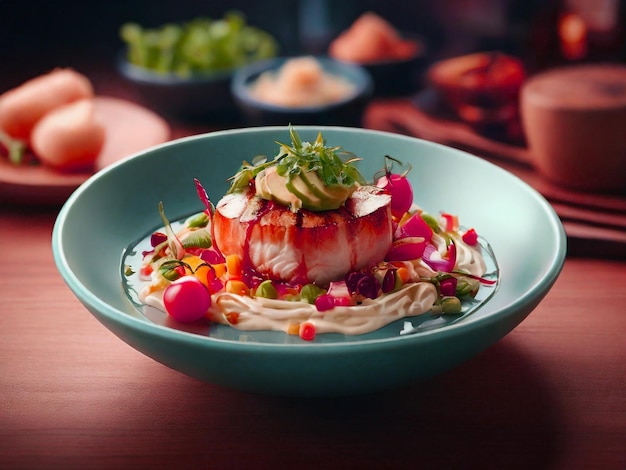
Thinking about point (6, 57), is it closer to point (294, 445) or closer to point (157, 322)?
point (157, 322)

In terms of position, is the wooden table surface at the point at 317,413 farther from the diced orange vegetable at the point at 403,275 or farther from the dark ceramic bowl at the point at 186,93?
the dark ceramic bowl at the point at 186,93

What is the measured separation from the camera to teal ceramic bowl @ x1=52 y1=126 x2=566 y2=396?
3.20 metres

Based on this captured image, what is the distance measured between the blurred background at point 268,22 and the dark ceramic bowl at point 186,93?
6.27 feet

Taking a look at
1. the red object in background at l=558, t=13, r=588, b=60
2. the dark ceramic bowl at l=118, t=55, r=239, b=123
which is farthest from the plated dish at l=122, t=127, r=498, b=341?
the red object in background at l=558, t=13, r=588, b=60

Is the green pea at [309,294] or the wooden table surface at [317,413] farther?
the green pea at [309,294]

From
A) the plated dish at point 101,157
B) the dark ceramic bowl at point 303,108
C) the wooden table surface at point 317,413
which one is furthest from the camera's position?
the dark ceramic bowl at point 303,108

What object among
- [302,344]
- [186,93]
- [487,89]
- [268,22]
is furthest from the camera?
[268,22]

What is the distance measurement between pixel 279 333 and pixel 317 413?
0.42 metres

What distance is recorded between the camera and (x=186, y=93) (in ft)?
25.2

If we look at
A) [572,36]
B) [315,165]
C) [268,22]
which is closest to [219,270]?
[315,165]

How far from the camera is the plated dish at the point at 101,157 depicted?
240 inches

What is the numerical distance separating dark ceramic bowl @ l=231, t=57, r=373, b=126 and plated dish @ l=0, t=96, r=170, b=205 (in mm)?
770

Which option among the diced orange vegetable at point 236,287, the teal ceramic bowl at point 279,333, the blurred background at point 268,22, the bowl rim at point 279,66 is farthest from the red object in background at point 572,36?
the diced orange vegetable at point 236,287

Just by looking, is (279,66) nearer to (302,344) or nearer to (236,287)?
(236,287)
